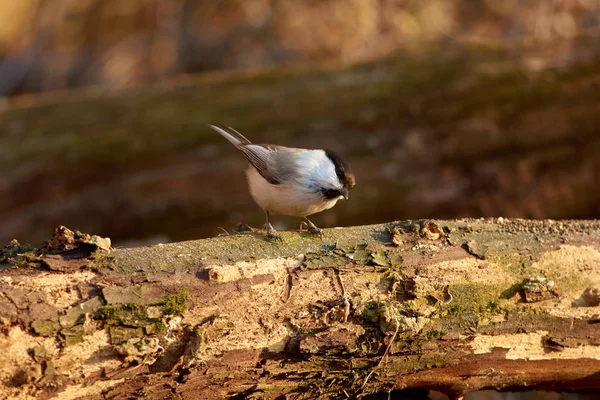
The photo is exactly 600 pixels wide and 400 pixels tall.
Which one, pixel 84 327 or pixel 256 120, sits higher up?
pixel 256 120

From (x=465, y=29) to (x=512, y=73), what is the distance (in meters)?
4.10

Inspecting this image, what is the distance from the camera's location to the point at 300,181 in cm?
329

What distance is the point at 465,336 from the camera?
7.86ft

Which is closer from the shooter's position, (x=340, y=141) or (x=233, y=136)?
(x=233, y=136)

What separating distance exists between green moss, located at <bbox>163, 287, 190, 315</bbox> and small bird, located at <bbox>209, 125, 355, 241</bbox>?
102 centimetres

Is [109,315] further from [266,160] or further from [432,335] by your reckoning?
[266,160]

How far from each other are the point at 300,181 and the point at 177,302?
128cm

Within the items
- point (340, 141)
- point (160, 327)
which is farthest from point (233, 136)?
point (160, 327)

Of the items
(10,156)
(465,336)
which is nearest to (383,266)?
(465,336)

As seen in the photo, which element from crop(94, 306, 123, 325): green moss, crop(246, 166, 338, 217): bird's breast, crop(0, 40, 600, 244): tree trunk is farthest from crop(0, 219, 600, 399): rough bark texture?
crop(0, 40, 600, 244): tree trunk

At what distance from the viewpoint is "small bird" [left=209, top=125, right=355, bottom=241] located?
325 cm

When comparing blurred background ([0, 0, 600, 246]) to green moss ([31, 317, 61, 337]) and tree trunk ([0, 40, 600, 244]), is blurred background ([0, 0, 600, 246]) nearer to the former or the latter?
tree trunk ([0, 40, 600, 244])

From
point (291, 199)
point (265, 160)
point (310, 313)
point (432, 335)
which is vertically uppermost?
point (265, 160)

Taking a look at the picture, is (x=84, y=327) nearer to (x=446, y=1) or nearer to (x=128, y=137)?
(x=128, y=137)
